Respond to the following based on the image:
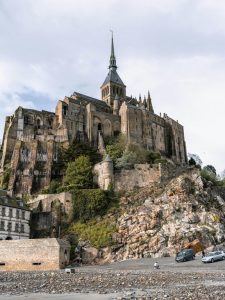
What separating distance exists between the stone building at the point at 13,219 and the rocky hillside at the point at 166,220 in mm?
10788

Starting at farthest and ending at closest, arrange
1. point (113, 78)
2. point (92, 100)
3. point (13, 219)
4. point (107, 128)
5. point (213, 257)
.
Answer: point (113, 78)
point (92, 100)
point (107, 128)
point (13, 219)
point (213, 257)

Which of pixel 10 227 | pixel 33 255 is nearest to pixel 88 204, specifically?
pixel 10 227

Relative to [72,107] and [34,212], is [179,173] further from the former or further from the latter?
[72,107]

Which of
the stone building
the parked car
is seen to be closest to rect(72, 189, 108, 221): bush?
the stone building

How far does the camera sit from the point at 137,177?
2675 inches

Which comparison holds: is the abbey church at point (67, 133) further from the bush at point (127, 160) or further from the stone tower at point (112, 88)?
the bush at point (127, 160)

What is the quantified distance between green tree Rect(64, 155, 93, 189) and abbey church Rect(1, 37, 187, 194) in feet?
16.8

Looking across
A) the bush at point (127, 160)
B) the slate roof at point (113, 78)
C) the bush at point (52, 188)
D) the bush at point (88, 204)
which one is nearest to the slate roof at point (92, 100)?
the slate roof at point (113, 78)

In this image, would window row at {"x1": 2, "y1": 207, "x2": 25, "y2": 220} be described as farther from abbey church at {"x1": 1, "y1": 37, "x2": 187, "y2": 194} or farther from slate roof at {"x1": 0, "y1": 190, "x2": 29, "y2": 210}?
abbey church at {"x1": 1, "y1": 37, "x2": 187, "y2": 194}

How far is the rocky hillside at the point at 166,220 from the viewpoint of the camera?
55.0 m

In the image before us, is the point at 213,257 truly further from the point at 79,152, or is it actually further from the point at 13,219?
the point at 79,152

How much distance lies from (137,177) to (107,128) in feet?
88.1

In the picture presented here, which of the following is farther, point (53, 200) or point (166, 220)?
point (53, 200)

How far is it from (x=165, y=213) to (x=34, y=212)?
1994 cm
